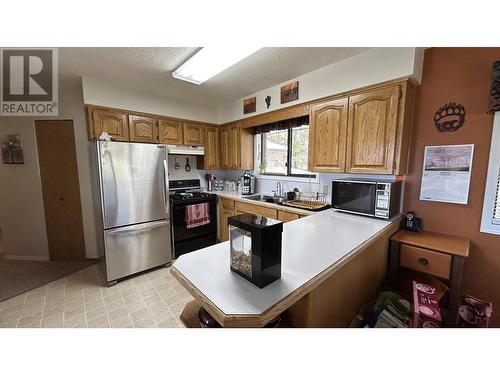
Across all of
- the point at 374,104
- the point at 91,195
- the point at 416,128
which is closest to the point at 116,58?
the point at 91,195

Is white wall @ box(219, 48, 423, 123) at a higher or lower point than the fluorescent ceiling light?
lower

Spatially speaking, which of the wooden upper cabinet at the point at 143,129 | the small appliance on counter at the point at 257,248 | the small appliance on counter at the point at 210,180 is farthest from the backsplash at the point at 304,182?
the small appliance on counter at the point at 257,248

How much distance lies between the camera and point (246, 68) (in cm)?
212

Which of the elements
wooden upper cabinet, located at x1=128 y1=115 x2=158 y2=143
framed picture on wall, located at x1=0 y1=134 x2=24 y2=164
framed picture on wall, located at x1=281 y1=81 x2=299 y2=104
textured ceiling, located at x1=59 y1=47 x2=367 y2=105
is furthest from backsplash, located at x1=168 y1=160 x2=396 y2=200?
framed picture on wall, located at x1=0 y1=134 x2=24 y2=164

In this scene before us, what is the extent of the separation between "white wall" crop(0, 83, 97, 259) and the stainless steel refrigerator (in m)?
0.90

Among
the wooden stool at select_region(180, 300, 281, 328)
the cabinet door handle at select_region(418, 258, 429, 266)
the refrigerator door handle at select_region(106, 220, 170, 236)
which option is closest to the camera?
the wooden stool at select_region(180, 300, 281, 328)

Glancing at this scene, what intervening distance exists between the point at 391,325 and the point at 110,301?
245 centimetres

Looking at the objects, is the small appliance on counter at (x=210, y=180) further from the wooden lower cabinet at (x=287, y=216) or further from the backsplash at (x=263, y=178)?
the wooden lower cabinet at (x=287, y=216)

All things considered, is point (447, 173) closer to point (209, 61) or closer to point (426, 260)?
point (426, 260)

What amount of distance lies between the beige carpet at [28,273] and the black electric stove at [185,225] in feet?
4.31

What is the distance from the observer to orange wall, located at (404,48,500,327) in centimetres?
152

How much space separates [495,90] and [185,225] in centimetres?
323

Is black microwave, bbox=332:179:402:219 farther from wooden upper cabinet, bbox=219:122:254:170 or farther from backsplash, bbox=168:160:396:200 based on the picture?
wooden upper cabinet, bbox=219:122:254:170

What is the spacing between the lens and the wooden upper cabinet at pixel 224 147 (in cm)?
343
